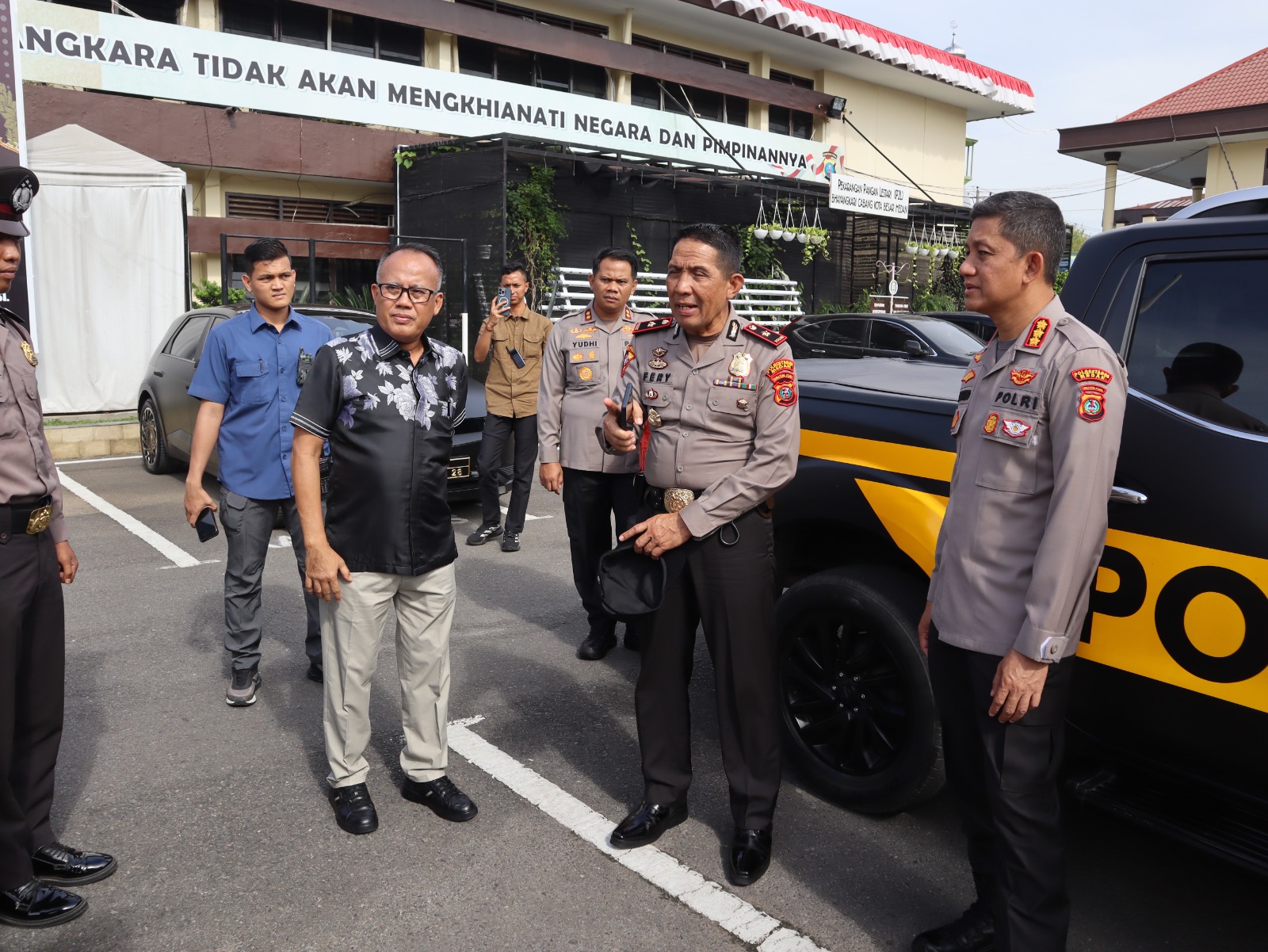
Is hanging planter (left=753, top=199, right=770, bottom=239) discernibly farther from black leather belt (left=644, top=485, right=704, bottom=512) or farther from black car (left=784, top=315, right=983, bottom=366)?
black leather belt (left=644, top=485, right=704, bottom=512)

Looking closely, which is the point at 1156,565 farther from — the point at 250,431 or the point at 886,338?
the point at 886,338

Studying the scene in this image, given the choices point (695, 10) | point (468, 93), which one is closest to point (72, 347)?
point (468, 93)

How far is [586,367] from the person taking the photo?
17.0 ft

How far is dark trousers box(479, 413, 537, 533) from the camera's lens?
23.4 ft

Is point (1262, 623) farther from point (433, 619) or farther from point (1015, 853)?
point (433, 619)

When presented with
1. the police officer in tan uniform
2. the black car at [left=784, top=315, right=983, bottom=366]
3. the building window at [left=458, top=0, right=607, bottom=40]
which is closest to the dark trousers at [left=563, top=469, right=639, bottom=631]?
the police officer in tan uniform

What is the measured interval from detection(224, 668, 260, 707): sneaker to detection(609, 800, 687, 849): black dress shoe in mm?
1904

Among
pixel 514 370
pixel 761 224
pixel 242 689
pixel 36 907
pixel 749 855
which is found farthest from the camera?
pixel 761 224

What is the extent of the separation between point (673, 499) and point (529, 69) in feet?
61.3

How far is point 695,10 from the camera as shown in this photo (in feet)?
70.6

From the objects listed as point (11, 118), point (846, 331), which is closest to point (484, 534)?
point (11, 118)

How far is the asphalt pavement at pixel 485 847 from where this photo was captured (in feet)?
9.17

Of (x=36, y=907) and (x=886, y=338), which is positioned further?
(x=886, y=338)

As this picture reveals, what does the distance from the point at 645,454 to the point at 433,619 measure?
904 millimetres
